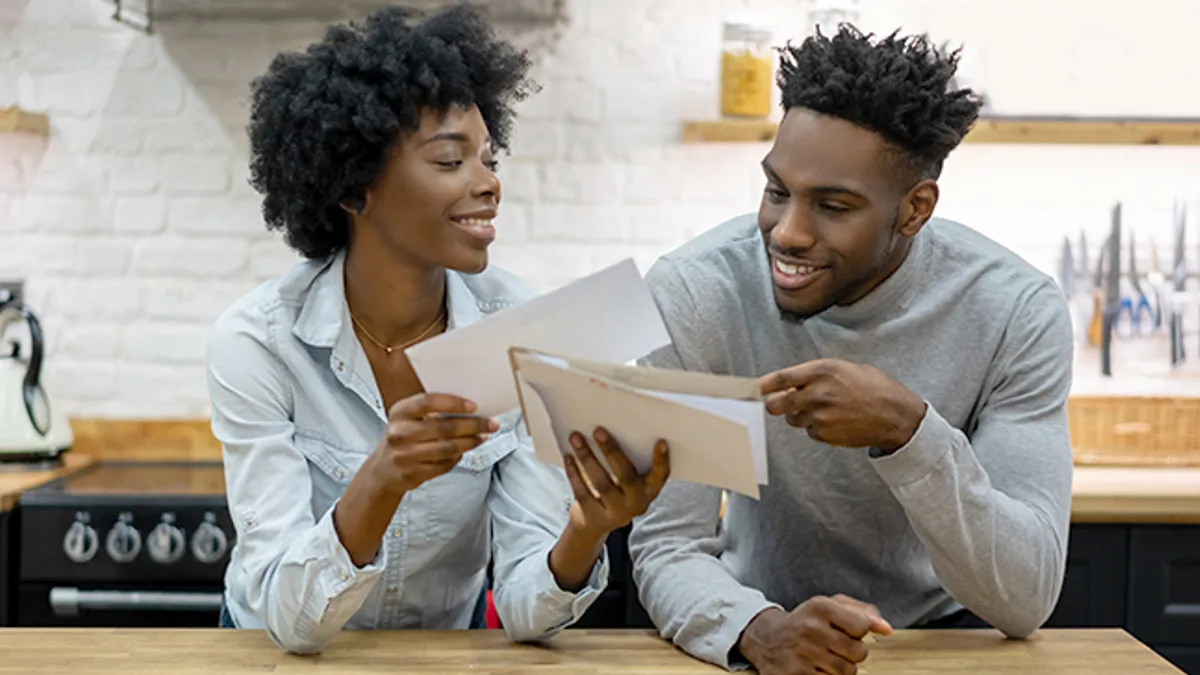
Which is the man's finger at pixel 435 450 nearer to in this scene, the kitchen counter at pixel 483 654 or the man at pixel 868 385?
the kitchen counter at pixel 483 654

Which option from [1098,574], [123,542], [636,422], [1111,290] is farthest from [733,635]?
[1111,290]

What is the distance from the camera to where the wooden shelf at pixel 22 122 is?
282cm

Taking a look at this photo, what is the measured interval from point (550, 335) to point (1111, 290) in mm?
2201

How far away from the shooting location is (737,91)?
2918 millimetres

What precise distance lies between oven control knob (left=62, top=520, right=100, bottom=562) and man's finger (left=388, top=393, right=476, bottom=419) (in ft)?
4.87

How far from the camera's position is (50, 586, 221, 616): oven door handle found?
2496 millimetres

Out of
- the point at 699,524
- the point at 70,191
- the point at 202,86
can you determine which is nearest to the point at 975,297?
the point at 699,524

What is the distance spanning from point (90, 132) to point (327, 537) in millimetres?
1958

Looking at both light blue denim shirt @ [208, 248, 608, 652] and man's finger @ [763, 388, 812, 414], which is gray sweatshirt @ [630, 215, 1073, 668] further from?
man's finger @ [763, 388, 812, 414]

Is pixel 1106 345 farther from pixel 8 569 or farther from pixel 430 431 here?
pixel 8 569

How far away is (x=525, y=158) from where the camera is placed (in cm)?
301

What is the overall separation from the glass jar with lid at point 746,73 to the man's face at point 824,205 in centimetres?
137

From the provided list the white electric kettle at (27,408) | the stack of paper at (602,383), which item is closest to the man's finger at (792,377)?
the stack of paper at (602,383)

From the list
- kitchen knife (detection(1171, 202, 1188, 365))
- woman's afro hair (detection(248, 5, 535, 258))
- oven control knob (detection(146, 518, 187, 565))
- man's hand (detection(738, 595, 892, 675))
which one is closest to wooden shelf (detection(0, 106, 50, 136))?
oven control knob (detection(146, 518, 187, 565))
